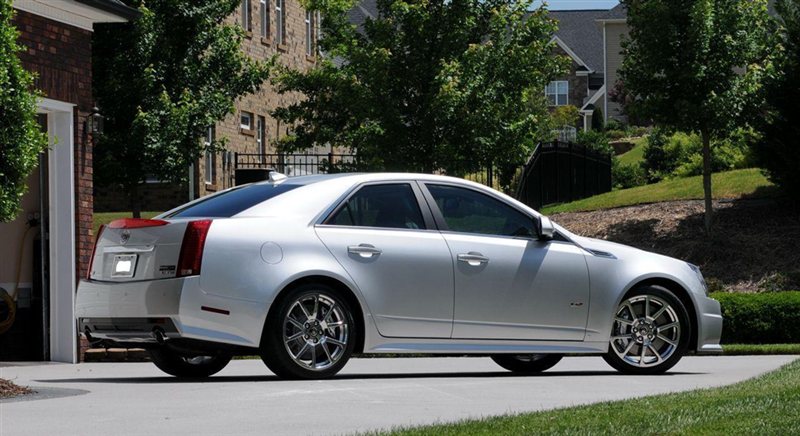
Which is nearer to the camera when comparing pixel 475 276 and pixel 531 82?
pixel 475 276

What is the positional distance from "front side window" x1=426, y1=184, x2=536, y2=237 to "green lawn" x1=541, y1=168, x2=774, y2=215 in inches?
691

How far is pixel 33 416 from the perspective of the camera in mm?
8359

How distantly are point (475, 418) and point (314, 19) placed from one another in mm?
36421

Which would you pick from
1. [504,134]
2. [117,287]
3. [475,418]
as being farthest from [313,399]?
[504,134]

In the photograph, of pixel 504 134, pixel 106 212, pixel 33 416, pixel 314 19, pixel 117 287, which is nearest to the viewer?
pixel 33 416

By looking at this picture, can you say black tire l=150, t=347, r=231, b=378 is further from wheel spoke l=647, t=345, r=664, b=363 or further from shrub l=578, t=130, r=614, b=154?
shrub l=578, t=130, r=614, b=154

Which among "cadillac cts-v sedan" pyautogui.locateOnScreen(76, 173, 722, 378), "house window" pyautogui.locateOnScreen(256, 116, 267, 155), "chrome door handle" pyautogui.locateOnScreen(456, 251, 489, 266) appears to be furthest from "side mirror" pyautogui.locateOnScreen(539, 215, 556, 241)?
"house window" pyautogui.locateOnScreen(256, 116, 267, 155)

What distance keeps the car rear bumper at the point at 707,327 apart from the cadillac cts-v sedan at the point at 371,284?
2cm

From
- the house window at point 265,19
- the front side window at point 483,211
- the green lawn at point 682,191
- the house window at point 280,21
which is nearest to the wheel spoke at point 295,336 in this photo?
the front side window at point 483,211

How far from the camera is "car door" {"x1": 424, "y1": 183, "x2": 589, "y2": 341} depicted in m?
11.2

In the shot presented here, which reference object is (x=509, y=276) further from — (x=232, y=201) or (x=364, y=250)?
(x=232, y=201)

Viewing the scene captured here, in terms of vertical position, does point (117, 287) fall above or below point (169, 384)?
above

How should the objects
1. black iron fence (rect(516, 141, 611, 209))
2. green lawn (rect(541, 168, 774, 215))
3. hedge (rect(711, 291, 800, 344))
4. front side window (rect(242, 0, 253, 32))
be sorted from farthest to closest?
front side window (rect(242, 0, 253, 32))
black iron fence (rect(516, 141, 611, 209))
green lawn (rect(541, 168, 774, 215))
hedge (rect(711, 291, 800, 344))

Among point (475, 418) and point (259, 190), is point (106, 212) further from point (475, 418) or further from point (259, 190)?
point (475, 418)
